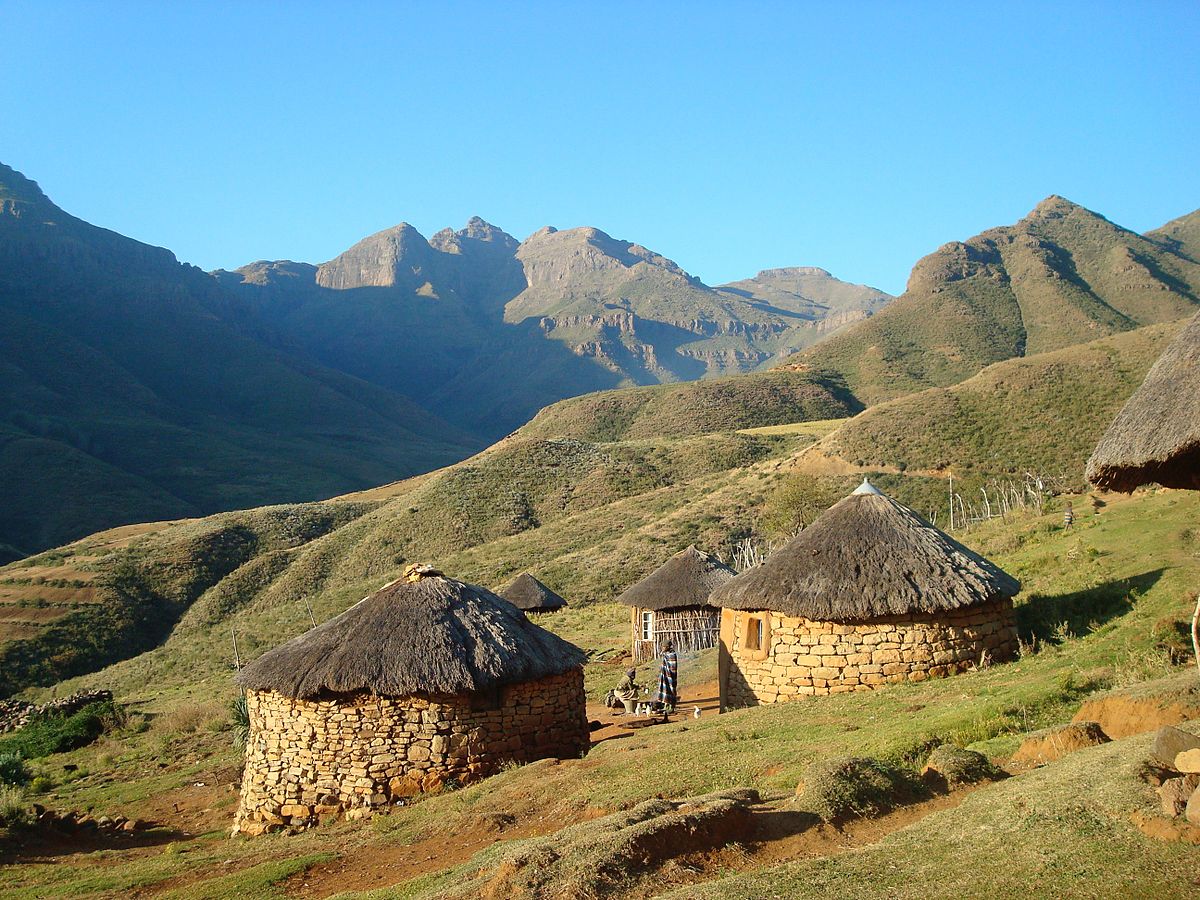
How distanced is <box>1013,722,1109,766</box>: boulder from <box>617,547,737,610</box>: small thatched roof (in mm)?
17028

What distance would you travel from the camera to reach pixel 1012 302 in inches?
3565

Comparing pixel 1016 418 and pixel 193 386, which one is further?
pixel 193 386

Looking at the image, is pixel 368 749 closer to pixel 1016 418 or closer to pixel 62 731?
pixel 62 731

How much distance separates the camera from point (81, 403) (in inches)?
3920

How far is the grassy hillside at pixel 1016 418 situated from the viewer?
42.2 m

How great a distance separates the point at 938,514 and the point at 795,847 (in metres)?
34.4

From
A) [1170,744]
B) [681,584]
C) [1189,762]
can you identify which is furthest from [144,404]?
[1189,762]

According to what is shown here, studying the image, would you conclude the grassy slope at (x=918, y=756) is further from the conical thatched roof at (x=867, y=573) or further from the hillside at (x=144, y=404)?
the hillside at (x=144, y=404)

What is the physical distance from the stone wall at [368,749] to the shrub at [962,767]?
22.0ft

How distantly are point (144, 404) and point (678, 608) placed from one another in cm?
9963

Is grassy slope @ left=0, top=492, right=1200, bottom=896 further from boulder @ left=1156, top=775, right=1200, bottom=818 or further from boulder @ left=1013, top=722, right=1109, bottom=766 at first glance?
boulder @ left=1013, top=722, right=1109, bottom=766

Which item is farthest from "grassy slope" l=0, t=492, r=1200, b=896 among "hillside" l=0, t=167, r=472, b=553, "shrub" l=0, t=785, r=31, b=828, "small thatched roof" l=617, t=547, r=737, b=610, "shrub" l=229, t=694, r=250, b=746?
"hillside" l=0, t=167, r=472, b=553

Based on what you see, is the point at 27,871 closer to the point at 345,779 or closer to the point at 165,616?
the point at 345,779

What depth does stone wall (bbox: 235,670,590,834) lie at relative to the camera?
12.4m
